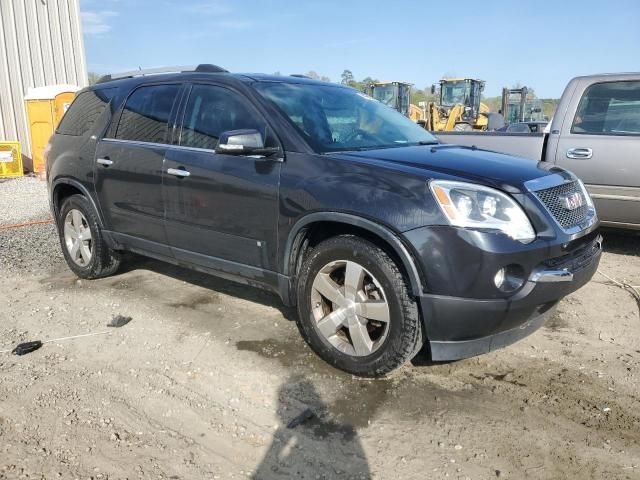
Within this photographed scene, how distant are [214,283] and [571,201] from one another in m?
3.17

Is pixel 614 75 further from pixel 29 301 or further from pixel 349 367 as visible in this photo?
pixel 29 301

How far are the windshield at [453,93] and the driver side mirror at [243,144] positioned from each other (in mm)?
18744

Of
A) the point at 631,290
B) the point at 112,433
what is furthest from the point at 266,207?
the point at 631,290

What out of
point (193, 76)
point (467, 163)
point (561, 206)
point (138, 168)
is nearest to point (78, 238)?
point (138, 168)

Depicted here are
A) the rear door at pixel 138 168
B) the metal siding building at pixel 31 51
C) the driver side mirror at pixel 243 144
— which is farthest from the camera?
the metal siding building at pixel 31 51

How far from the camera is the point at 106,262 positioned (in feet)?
16.8

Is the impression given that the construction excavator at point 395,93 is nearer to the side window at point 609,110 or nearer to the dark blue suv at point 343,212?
the side window at point 609,110

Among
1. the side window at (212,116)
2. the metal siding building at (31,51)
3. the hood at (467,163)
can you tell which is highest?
the metal siding building at (31,51)

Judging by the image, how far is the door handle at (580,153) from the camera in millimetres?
5445

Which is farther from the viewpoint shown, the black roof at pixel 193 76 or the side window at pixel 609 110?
the side window at pixel 609 110

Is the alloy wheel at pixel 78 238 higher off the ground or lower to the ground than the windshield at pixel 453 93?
lower

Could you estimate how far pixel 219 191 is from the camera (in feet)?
12.1

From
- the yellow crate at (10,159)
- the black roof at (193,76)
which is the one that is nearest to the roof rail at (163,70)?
the black roof at (193,76)

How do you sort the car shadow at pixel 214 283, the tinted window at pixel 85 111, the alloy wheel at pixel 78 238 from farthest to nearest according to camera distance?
the alloy wheel at pixel 78 238 < the tinted window at pixel 85 111 < the car shadow at pixel 214 283
